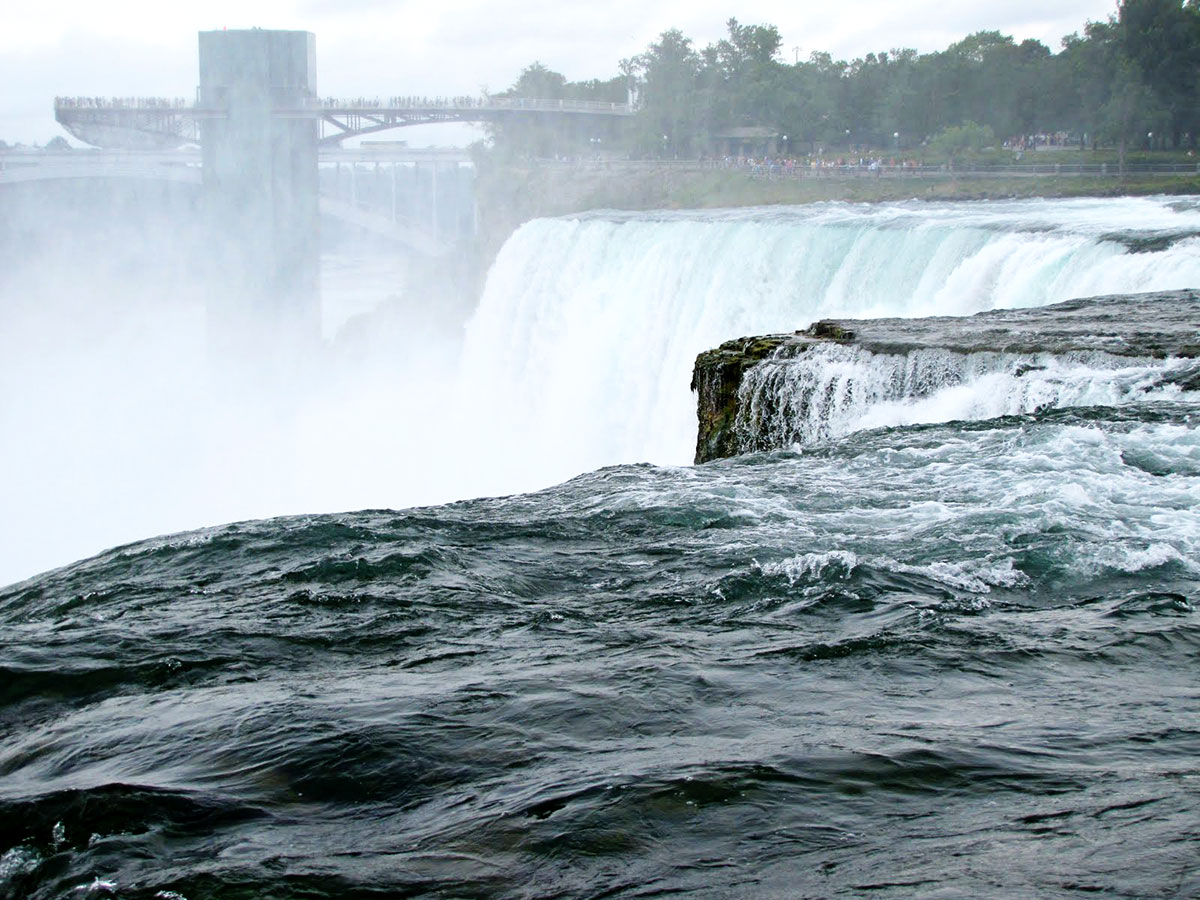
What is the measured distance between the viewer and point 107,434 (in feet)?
154

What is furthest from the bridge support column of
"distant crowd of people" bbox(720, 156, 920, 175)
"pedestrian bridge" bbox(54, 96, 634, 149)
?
"distant crowd of people" bbox(720, 156, 920, 175)

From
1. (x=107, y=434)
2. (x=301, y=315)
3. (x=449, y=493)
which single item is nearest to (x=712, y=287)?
(x=449, y=493)

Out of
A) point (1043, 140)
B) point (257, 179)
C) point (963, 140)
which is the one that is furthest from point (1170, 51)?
point (257, 179)

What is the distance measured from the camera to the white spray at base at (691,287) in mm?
18250

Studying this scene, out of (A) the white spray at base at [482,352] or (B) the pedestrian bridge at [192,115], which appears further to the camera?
(B) the pedestrian bridge at [192,115]

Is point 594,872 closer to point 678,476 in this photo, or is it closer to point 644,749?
point 644,749

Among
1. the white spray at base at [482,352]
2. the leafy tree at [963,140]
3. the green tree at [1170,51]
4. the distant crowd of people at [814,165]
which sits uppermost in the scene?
the green tree at [1170,51]

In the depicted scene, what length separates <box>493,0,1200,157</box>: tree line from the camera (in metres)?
48.4

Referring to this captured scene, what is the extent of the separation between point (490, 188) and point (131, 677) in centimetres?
6177

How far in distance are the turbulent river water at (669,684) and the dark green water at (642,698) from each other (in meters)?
0.02

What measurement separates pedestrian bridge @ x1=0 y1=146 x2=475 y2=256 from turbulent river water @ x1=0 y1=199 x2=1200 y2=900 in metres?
53.9

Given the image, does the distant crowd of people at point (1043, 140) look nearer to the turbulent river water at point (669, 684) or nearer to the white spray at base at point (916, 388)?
the white spray at base at point (916, 388)

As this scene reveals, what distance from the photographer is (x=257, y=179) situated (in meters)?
56.6

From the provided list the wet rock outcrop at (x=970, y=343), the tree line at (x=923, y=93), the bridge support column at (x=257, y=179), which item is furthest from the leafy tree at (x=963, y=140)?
the wet rock outcrop at (x=970, y=343)
